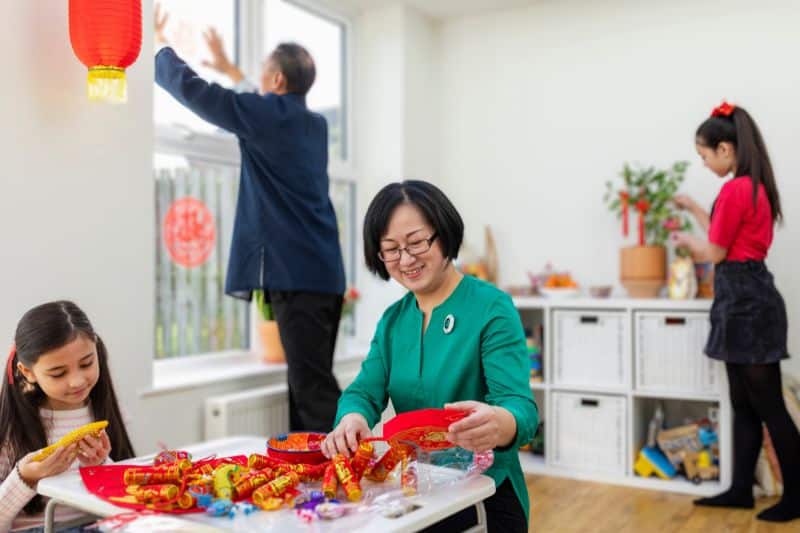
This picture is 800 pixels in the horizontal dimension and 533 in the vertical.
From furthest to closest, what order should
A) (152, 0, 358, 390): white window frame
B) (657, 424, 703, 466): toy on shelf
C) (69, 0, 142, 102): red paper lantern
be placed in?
1. (657, 424, 703, 466): toy on shelf
2. (152, 0, 358, 390): white window frame
3. (69, 0, 142, 102): red paper lantern

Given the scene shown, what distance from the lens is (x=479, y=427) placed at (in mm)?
1300

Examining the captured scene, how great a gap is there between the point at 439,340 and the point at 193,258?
2.14 metres

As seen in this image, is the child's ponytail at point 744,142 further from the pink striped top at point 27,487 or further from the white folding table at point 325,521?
the pink striped top at point 27,487

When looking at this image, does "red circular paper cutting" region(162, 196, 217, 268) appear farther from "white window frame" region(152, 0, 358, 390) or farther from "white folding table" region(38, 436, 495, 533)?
"white folding table" region(38, 436, 495, 533)

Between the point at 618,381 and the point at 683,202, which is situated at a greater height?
the point at 683,202

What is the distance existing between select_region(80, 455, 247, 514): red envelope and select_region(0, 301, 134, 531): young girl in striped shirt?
7.7 inches

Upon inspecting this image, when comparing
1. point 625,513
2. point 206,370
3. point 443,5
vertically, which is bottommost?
point 625,513

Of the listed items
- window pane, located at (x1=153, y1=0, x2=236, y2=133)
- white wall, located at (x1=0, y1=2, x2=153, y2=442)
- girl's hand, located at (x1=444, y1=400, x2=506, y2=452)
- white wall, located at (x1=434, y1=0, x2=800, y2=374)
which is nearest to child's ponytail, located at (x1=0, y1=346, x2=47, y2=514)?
white wall, located at (x1=0, y1=2, x2=153, y2=442)

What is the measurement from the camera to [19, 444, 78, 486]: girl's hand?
146 centimetres

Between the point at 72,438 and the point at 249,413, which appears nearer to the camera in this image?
the point at 72,438

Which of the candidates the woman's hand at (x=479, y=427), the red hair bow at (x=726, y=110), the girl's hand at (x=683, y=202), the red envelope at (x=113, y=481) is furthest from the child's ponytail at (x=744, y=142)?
the red envelope at (x=113, y=481)

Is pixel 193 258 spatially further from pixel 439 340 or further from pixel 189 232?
pixel 439 340

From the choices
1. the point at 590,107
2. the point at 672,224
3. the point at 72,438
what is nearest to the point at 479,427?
the point at 72,438

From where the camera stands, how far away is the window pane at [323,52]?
400cm
